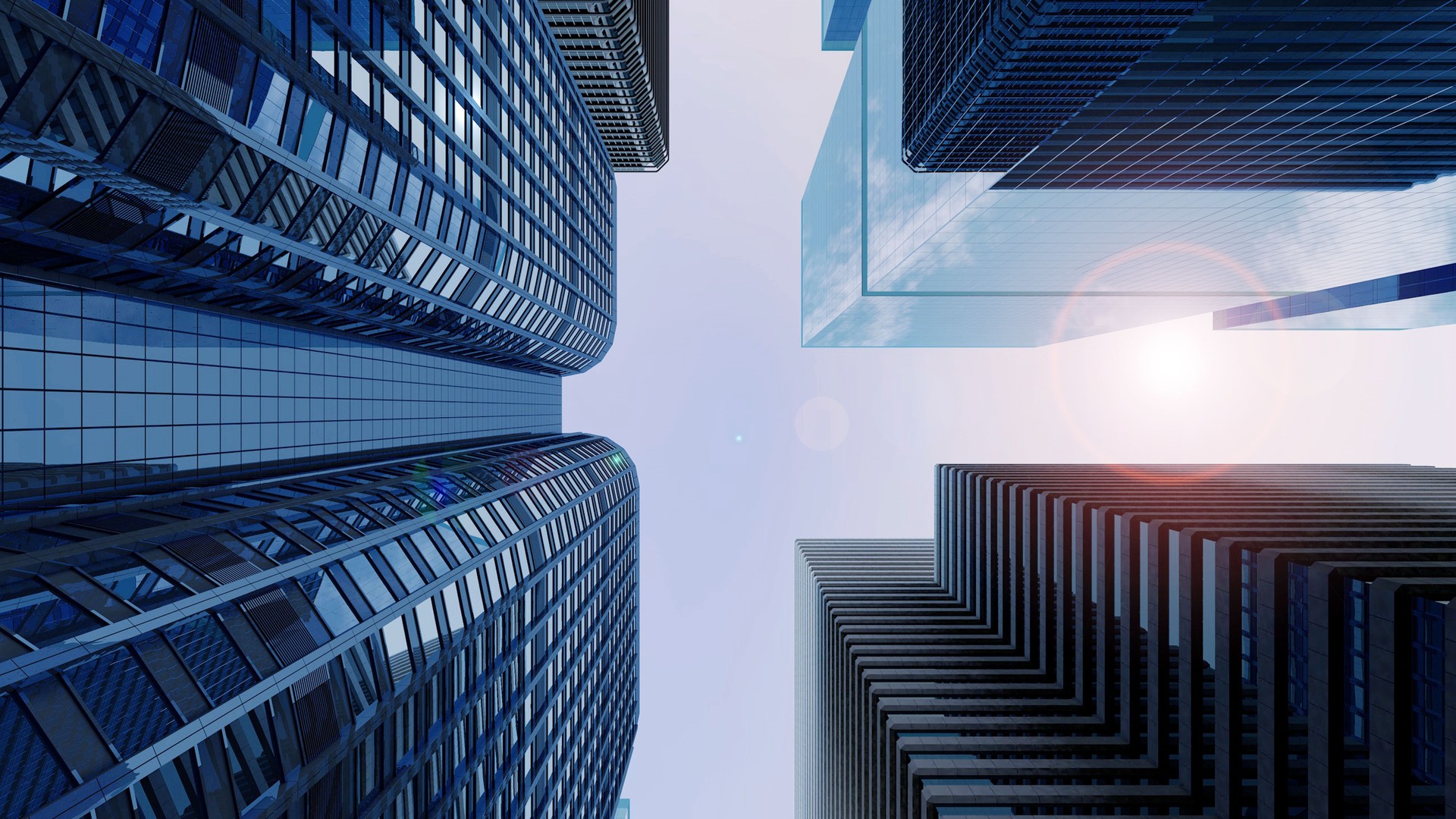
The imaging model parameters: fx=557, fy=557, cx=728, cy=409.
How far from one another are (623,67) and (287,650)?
105 meters

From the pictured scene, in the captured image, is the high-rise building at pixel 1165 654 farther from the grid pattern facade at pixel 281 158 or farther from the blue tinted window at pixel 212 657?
the grid pattern facade at pixel 281 158

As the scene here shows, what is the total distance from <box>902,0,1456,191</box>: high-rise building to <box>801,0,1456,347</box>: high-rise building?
1161mm

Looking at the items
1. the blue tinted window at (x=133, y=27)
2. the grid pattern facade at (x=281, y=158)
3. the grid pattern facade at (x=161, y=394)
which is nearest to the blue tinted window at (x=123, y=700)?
the grid pattern facade at (x=161, y=394)

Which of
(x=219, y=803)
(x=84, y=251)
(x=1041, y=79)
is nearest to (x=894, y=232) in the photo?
(x=1041, y=79)

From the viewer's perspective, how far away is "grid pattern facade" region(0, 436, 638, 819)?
12477 mm

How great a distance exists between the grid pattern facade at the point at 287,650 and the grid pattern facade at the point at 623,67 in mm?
74485

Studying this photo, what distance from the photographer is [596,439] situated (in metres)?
92.2

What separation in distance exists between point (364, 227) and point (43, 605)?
19635 mm

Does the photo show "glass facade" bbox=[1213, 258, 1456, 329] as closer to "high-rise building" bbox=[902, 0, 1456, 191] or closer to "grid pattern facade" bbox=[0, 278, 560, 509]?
"high-rise building" bbox=[902, 0, 1456, 191]

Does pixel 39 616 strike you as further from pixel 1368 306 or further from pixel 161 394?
pixel 1368 306

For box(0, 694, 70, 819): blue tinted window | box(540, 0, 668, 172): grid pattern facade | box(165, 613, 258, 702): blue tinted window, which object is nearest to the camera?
box(0, 694, 70, 819): blue tinted window

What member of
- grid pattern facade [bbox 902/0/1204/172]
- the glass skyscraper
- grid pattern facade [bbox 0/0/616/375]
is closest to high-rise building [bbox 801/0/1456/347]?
grid pattern facade [bbox 902/0/1204/172]

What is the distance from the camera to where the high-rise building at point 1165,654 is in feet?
61.6

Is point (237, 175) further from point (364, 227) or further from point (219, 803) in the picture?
point (219, 803)
